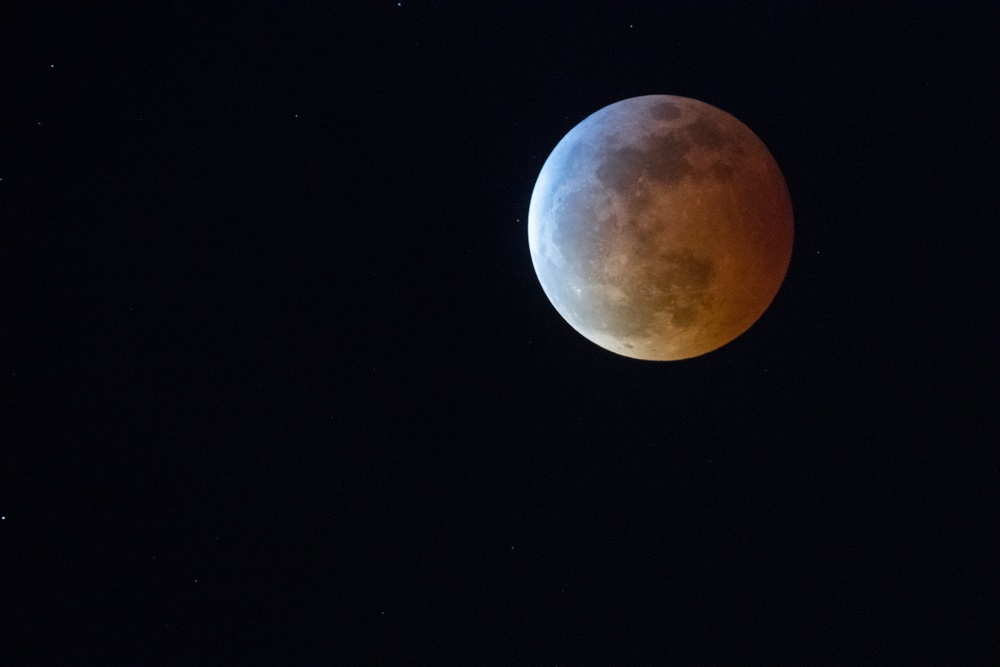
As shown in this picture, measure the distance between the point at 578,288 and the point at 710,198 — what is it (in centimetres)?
92

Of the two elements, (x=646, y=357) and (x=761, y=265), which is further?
(x=646, y=357)

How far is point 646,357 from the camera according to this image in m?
5.25

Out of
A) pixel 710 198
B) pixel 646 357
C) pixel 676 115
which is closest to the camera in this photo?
pixel 710 198

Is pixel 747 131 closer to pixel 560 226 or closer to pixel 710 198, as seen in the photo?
pixel 710 198

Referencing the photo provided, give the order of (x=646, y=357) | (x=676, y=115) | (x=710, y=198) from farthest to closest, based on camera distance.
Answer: (x=646, y=357), (x=676, y=115), (x=710, y=198)

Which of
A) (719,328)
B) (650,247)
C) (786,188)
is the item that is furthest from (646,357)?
(786,188)

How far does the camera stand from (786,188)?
16.5 ft

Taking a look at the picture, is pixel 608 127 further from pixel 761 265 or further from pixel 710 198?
pixel 761 265

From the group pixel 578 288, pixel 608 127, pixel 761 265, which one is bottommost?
pixel 578 288

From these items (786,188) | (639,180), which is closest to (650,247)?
(639,180)

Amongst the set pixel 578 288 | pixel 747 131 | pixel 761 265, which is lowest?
pixel 578 288

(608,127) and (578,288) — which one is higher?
(608,127)

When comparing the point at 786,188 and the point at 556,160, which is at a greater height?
the point at 786,188

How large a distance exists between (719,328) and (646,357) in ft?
1.75
